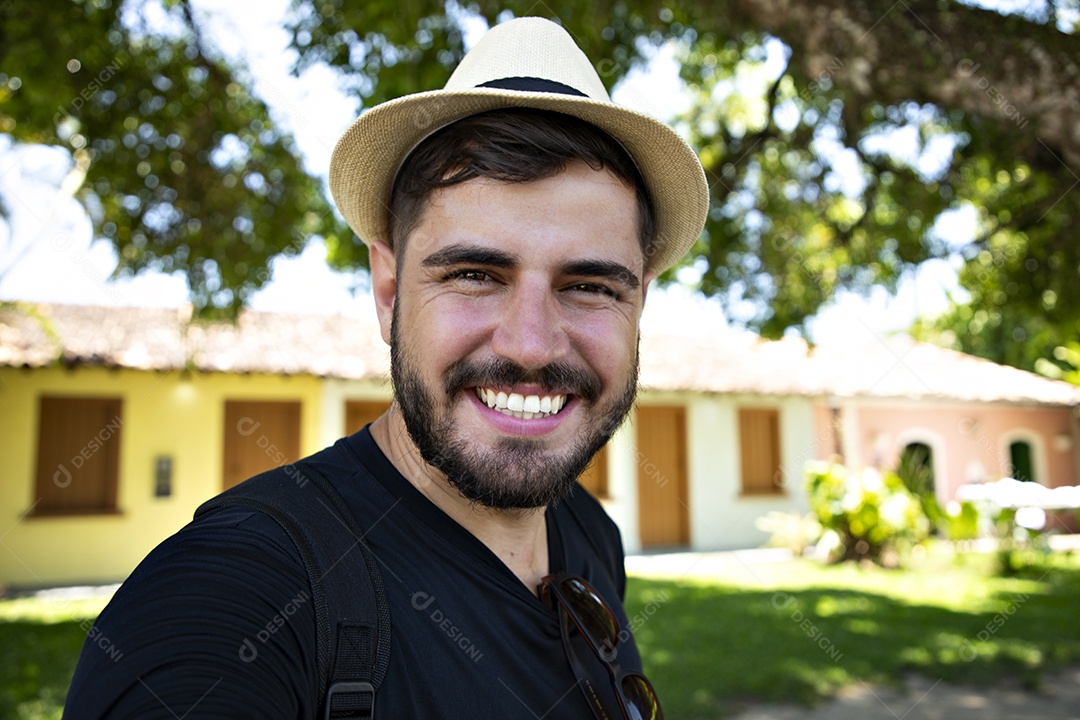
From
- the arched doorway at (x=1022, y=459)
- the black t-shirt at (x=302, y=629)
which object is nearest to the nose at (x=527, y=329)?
the black t-shirt at (x=302, y=629)

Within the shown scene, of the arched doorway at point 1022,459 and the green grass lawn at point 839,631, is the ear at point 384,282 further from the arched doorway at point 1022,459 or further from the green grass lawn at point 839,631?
the arched doorway at point 1022,459

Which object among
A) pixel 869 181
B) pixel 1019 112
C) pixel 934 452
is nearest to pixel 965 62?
pixel 1019 112

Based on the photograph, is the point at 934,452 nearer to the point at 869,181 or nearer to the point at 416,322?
the point at 869,181

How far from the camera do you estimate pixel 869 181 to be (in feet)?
24.0

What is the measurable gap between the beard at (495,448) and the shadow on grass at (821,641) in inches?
148

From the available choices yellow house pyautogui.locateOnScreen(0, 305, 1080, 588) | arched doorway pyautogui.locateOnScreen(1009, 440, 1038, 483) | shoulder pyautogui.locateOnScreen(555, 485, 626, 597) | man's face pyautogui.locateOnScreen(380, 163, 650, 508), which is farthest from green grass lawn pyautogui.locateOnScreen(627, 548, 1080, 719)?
arched doorway pyautogui.locateOnScreen(1009, 440, 1038, 483)

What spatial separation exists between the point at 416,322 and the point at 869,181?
22.6 ft

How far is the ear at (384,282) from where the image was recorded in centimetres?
173

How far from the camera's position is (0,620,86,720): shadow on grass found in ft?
17.5

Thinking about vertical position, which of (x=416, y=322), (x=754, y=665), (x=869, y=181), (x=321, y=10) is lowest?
(x=754, y=665)

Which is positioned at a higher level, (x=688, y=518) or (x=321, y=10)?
(x=321, y=10)

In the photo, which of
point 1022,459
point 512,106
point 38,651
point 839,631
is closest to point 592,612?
point 512,106

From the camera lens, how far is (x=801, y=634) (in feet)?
24.0

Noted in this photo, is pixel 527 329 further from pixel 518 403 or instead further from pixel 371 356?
pixel 371 356
